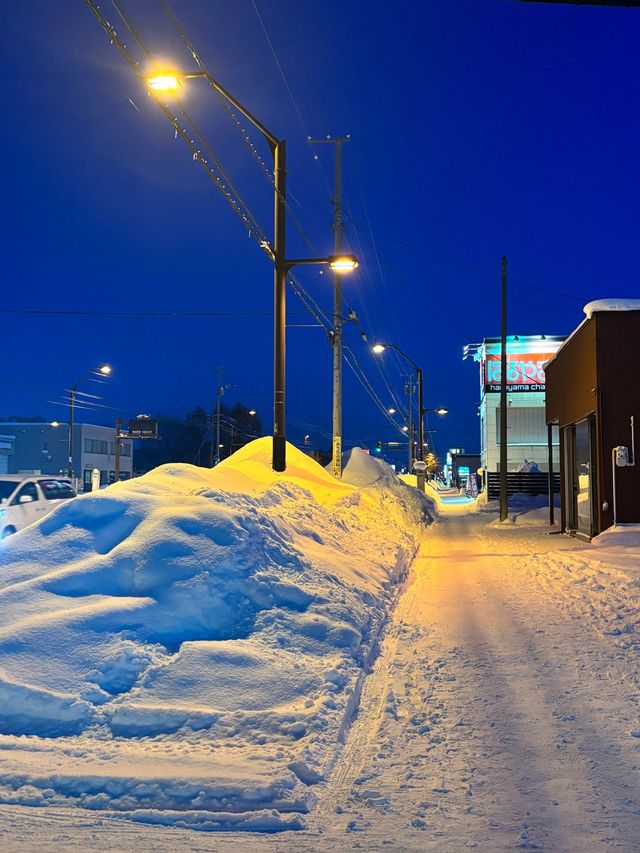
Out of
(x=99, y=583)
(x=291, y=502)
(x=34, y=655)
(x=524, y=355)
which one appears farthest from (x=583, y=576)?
(x=524, y=355)

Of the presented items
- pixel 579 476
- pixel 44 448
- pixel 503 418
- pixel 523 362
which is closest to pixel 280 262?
pixel 579 476

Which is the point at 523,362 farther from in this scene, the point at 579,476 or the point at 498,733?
the point at 498,733

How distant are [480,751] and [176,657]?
8.62 ft

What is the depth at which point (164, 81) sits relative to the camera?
9812mm

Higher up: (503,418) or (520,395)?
(520,395)

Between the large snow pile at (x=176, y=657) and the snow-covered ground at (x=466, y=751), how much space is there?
0.10 meters

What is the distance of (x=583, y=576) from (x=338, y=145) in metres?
20.1

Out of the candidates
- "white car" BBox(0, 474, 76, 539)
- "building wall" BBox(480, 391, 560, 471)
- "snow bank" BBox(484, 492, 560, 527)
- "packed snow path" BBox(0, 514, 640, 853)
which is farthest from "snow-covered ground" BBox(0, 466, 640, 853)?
"building wall" BBox(480, 391, 560, 471)

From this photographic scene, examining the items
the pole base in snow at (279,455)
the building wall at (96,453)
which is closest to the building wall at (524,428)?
the building wall at (96,453)

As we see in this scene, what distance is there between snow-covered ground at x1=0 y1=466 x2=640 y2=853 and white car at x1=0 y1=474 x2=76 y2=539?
10.7m

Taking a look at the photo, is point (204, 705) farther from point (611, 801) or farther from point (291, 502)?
point (291, 502)

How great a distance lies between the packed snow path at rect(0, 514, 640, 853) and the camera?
3.76m

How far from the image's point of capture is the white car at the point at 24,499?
651 inches

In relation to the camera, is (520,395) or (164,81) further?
(520,395)
